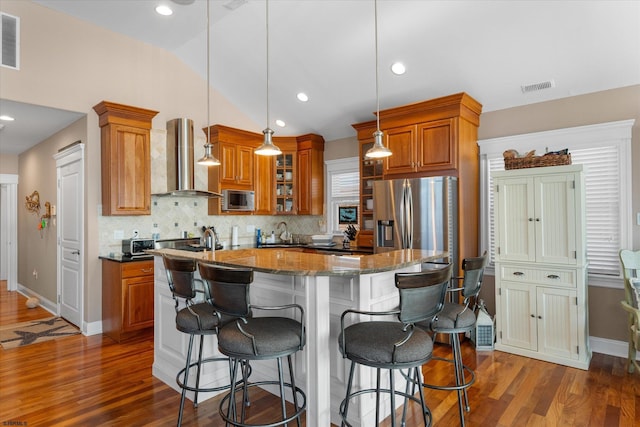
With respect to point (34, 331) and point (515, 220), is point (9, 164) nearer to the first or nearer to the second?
point (34, 331)

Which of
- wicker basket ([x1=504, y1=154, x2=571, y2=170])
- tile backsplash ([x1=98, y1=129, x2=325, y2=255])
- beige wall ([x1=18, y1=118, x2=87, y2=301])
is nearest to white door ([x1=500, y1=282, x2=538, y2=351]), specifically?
wicker basket ([x1=504, y1=154, x2=571, y2=170])

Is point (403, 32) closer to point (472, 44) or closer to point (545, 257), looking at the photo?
point (472, 44)

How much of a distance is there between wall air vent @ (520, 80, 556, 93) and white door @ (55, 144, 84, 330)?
5182mm

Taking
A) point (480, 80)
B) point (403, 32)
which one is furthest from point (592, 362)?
point (403, 32)

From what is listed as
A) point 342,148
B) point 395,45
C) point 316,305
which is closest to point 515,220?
point 395,45

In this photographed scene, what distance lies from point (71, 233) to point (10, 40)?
2.31 meters

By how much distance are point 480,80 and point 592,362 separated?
303 centimetres

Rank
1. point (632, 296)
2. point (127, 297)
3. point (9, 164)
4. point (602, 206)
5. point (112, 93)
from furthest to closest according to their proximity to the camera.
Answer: point (9, 164), point (112, 93), point (127, 297), point (602, 206), point (632, 296)

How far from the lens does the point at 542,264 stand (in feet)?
11.8

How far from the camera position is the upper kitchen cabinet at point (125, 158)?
446cm

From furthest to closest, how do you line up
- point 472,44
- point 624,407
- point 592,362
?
point 472,44, point 592,362, point 624,407

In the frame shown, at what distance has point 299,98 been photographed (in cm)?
539

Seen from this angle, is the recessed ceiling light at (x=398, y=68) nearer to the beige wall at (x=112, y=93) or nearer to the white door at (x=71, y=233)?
the beige wall at (x=112, y=93)

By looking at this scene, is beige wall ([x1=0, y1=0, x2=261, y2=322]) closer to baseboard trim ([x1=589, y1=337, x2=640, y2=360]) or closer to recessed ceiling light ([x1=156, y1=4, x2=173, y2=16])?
recessed ceiling light ([x1=156, y1=4, x2=173, y2=16])
